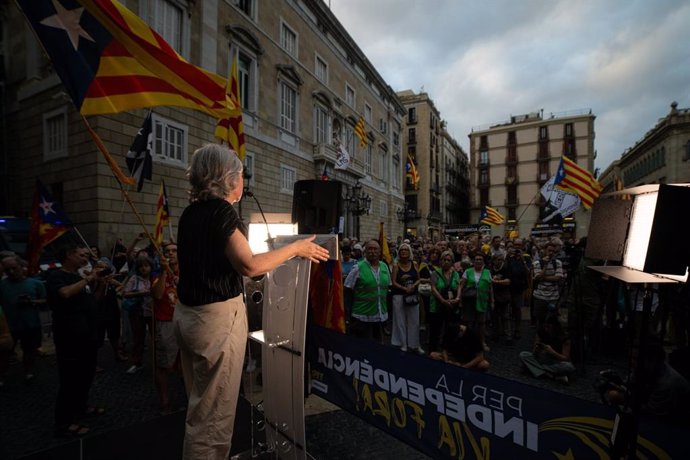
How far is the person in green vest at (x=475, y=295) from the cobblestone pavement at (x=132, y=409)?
68 centimetres

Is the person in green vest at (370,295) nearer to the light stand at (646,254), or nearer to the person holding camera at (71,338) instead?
the person holding camera at (71,338)

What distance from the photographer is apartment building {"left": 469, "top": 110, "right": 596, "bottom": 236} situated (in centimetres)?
5359

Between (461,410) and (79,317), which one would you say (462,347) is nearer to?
(461,410)

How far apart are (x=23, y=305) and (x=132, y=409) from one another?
2.41 metres

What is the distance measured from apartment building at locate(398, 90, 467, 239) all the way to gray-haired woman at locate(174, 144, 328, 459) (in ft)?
135

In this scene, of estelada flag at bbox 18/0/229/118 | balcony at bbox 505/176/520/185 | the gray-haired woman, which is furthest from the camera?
balcony at bbox 505/176/520/185

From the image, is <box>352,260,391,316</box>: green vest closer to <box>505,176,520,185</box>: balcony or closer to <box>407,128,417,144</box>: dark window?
<box>407,128,417,144</box>: dark window

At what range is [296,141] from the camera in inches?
786

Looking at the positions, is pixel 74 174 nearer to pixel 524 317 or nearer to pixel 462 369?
pixel 462 369

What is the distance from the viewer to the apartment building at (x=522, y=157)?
53.6 m

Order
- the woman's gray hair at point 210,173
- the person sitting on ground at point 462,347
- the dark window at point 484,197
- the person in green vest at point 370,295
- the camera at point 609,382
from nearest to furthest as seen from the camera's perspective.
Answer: the woman's gray hair at point 210,173 → the camera at point 609,382 → the person sitting on ground at point 462,347 → the person in green vest at point 370,295 → the dark window at point 484,197

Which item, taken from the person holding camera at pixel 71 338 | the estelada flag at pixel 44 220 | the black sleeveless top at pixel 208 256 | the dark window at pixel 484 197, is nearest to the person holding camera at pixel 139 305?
the estelada flag at pixel 44 220

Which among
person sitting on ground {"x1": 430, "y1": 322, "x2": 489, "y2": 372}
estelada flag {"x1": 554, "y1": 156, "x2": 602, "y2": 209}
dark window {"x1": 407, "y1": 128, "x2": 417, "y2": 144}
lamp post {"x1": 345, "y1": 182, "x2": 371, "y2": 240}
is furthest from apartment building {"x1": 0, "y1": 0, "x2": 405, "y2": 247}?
dark window {"x1": 407, "y1": 128, "x2": 417, "y2": 144}

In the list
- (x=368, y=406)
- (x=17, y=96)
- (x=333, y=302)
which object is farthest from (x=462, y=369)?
(x=17, y=96)
